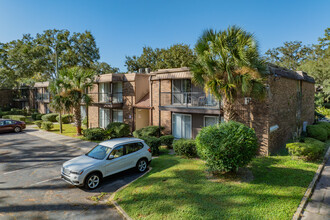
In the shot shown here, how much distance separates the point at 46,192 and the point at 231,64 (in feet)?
33.0

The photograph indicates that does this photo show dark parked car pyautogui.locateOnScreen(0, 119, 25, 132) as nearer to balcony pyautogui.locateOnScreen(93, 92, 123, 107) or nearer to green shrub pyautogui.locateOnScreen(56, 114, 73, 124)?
green shrub pyautogui.locateOnScreen(56, 114, 73, 124)

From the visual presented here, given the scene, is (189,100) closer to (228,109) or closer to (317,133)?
(228,109)

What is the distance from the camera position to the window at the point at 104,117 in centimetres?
2158

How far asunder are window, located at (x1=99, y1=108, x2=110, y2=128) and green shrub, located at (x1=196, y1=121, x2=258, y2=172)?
51.4 feet

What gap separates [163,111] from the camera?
16.8 m

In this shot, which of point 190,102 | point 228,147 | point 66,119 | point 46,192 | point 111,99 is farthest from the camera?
point 66,119

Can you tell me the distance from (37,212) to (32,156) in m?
7.79

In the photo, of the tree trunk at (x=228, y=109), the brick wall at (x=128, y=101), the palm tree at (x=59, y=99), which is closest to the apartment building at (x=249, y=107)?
the tree trunk at (x=228, y=109)

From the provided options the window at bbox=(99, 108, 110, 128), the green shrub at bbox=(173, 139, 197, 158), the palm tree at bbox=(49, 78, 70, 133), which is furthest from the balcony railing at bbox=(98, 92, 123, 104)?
the green shrub at bbox=(173, 139, 197, 158)

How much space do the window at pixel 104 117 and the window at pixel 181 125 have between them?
857 centimetres

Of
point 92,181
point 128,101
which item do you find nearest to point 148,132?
point 128,101

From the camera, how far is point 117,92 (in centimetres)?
1988

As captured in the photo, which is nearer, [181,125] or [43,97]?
[181,125]

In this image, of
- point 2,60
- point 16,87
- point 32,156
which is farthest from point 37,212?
point 16,87
